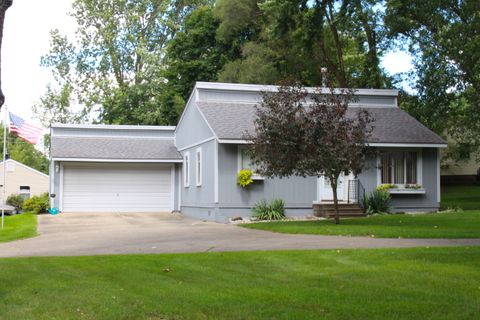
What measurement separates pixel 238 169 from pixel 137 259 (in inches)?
445

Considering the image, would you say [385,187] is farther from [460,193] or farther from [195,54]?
[195,54]

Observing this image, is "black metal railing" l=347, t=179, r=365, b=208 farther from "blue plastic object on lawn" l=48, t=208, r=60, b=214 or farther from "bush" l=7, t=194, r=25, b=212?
"bush" l=7, t=194, r=25, b=212

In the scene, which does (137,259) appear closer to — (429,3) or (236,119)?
(236,119)

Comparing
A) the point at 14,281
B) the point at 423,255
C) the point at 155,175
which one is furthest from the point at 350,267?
the point at 155,175

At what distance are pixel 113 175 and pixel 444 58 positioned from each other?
608 inches

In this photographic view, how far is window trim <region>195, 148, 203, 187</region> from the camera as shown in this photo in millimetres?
24312

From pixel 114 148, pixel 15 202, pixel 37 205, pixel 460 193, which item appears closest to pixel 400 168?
pixel 114 148

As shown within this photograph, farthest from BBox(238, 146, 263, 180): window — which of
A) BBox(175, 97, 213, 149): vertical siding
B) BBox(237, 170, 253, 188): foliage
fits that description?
BBox(175, 97, 213, 149): vertical siding

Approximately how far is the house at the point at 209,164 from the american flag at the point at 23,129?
430cm

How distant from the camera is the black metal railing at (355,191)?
75.5 ft

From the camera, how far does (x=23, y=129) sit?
22.2 m

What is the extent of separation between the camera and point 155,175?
95.3 ft

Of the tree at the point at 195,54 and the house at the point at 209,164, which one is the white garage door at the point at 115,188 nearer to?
the house at the point at 209,164

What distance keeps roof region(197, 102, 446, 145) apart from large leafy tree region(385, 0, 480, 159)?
5.85ft
